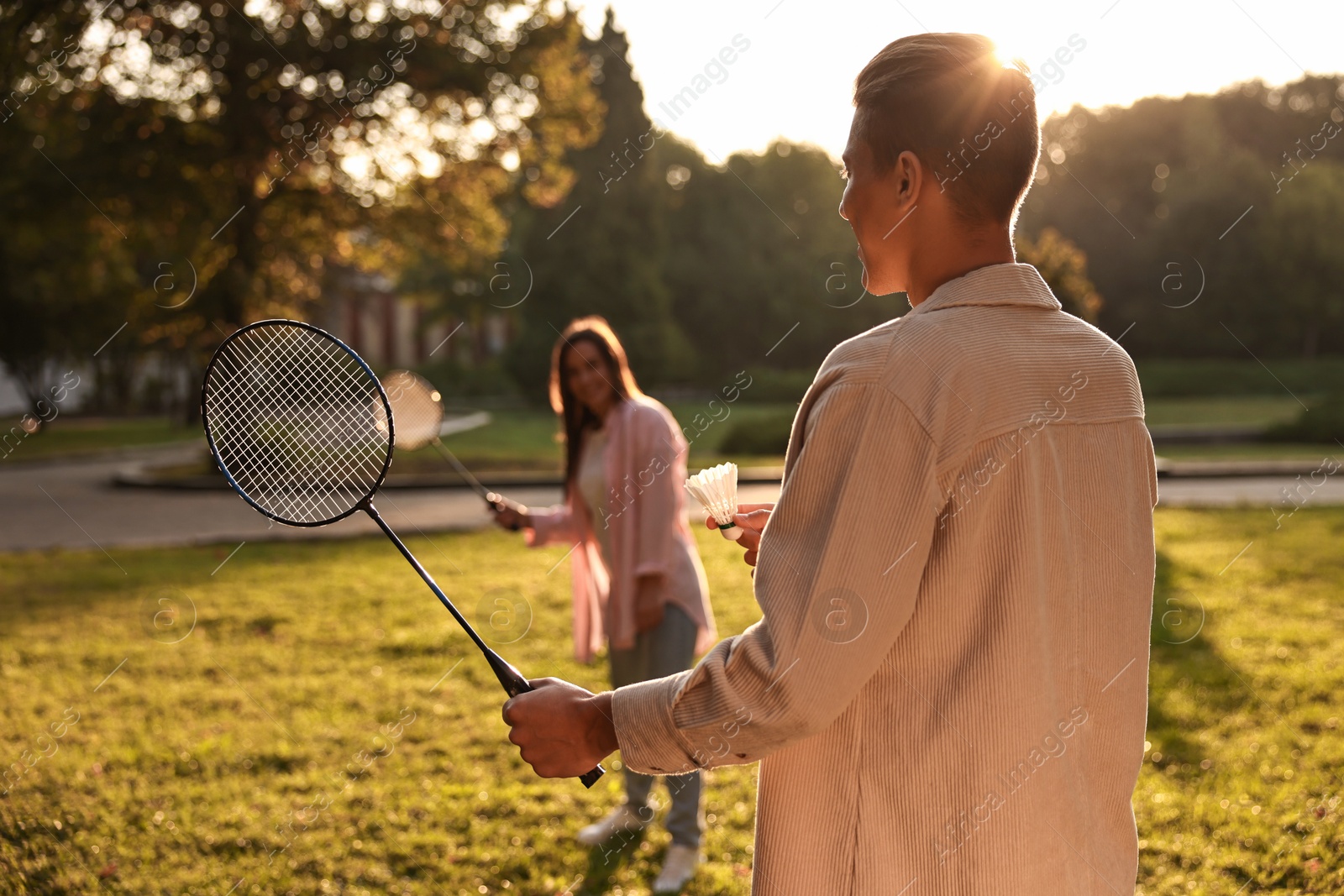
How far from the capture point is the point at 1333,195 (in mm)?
40438

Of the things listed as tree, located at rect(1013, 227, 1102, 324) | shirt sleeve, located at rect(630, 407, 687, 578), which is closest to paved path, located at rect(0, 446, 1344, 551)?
tree, located at rect(1013, 227, 1102, 324)

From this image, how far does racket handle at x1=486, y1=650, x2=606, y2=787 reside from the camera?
1.68 m

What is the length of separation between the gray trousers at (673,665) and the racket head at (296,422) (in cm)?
192

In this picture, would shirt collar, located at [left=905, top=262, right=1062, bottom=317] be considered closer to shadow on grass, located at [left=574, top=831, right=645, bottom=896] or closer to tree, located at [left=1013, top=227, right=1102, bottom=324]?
shadow on grass, located at [left=574, top=831, right=645, bottom=896]

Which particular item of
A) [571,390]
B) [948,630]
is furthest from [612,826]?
[948,630]

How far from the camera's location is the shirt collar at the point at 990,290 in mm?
1416

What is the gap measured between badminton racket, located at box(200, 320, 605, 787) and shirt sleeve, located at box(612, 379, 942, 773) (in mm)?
1137

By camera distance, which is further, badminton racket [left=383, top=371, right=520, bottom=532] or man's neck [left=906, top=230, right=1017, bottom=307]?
badminton racket [left=383, top=371, right=520, bottom=532]

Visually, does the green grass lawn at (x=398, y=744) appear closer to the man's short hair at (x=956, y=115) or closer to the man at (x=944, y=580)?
the man at (x=944, y=580)

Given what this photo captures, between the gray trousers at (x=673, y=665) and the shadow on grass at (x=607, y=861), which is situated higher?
the gray trousers at (x=673, y=665)

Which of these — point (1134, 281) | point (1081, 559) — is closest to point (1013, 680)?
point (1081, 559)

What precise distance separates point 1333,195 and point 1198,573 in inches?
1519

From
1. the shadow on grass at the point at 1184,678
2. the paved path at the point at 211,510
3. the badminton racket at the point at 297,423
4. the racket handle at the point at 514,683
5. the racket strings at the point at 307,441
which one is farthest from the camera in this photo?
the paved path at the point at 211,510

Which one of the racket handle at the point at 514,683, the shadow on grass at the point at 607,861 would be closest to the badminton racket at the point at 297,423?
the racket handle at the point at 514,683
